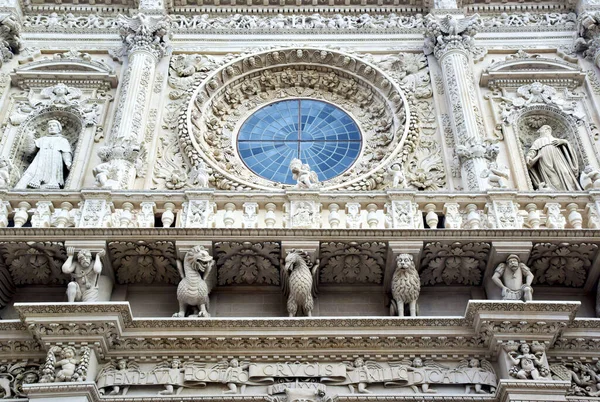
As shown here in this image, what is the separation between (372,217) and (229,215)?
6.56ft

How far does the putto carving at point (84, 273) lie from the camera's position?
10156 mm

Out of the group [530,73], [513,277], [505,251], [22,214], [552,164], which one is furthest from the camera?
[530,73]

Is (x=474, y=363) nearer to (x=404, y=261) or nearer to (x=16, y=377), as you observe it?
(x=404, y=261)

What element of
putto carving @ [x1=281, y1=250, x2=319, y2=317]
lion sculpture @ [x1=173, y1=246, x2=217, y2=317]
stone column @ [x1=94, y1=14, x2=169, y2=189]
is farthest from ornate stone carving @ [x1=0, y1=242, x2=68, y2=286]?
putto carving @ [x1=281, y1=250, x2=319, y2=317]

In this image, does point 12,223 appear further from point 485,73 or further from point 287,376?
point 485,73

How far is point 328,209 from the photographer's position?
451 inches

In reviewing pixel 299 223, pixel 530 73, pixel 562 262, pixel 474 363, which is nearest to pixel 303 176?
pixel 299 223

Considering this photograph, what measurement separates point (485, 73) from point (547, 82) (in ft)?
3.96

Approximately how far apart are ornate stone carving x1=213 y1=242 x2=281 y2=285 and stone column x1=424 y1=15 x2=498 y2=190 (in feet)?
12.0

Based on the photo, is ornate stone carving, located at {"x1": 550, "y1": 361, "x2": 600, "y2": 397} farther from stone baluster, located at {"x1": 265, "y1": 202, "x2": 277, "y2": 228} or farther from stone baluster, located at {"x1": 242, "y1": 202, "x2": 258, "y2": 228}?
stone baluster, located at {"x1": 242, "y1": 202, "x2": 258, "y2": 228}

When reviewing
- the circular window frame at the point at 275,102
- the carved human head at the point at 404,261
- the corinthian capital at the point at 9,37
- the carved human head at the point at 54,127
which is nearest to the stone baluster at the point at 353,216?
the carved human head at the point at 404,261

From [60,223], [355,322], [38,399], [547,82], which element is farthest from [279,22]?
[38,399]

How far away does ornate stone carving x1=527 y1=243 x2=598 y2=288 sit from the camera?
1066cm

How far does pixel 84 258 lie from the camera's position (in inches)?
403
